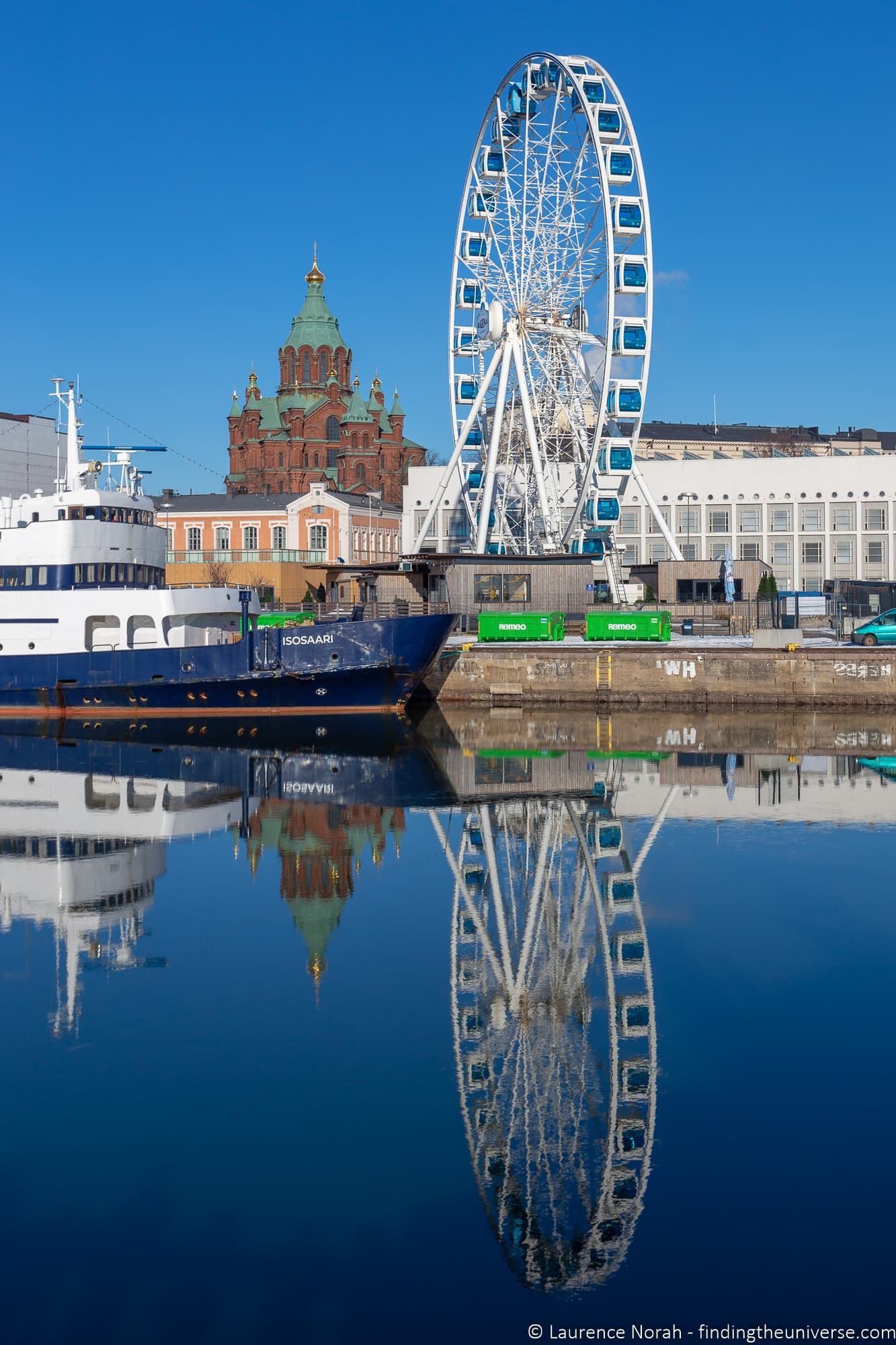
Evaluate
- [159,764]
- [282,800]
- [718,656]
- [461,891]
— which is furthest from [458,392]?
[461,891]

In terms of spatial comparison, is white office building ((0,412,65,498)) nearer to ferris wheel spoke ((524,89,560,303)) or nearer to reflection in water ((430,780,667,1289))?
ferris wheel spoke ((524,89,560,303))

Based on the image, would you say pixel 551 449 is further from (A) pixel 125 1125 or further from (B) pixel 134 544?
(A) pixel 125 1125

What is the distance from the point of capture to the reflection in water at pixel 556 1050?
11406 mm

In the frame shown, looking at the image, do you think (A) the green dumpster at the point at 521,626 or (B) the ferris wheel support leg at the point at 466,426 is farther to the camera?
(B) the ferris wheel support leg at the point at 466,426

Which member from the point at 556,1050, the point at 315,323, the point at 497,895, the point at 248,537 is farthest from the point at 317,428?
the point at 556,1050

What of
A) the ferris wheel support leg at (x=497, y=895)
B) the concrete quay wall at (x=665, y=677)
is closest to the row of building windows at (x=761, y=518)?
the concrete quay wall at (x=665, y=677)

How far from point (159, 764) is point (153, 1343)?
28518mm

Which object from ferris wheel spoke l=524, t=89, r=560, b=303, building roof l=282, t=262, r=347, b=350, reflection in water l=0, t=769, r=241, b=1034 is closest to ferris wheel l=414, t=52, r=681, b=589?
ferris wheel spoke l=524, t=89, r=560, b=303

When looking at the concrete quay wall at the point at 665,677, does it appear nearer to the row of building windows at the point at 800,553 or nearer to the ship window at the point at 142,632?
the ship window at the point at 142,632

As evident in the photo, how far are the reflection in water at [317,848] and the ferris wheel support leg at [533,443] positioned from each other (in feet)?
115

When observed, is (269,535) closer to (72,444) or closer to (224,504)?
(224,504)

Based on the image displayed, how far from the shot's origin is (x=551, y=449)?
81.6 metres

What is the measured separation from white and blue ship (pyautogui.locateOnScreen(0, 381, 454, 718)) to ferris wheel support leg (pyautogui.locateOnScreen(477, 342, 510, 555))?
18188mm

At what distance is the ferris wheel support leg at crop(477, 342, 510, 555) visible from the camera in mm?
64562
